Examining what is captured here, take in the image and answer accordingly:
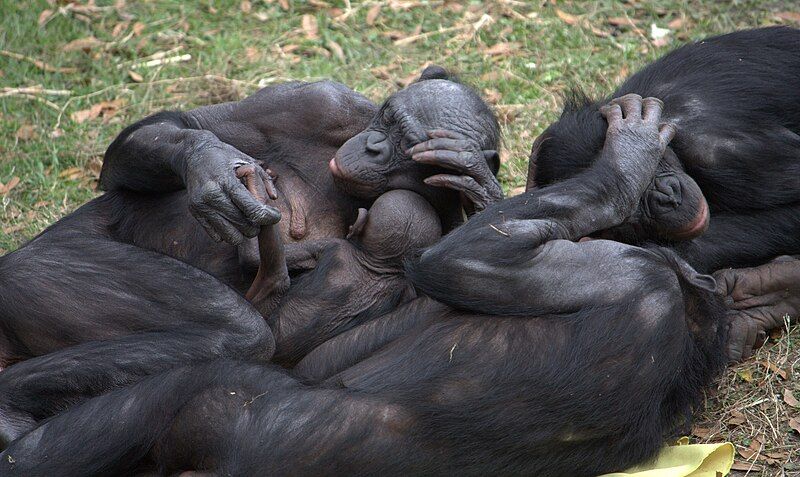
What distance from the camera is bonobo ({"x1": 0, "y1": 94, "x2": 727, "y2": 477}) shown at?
10.7 feet

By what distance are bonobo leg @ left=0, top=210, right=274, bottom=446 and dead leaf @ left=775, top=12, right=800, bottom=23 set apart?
4.78 m

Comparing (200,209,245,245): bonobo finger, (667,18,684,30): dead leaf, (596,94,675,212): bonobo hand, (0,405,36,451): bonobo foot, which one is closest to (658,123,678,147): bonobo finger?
(596,94,675,212): bonobo hand

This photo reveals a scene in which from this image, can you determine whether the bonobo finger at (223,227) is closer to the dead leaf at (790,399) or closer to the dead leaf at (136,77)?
the dead leaf at (790,399)

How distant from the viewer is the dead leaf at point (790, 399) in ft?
12.6

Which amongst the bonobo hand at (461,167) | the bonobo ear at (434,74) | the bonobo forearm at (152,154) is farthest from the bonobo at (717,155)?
the bonobo forearm at (152,154)

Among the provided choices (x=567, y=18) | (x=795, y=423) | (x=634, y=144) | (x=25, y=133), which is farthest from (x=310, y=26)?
(x=795, y=423)

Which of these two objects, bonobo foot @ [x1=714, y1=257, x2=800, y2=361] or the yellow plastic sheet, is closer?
the yellow plastic sheet

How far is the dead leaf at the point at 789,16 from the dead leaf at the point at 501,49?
69.8 inches

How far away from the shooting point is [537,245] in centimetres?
346

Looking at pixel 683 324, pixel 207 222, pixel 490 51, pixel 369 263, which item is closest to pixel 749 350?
pixel 683 324

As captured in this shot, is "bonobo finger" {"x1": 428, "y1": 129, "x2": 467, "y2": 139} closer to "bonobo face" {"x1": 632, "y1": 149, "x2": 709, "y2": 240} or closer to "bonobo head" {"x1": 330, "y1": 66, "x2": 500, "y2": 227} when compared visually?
"bonobo head" {"x1": 330, "y1": 66, "x2": 500, "y2": 227}

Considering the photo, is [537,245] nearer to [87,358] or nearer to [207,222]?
[207,222]

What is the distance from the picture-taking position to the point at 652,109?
388cm

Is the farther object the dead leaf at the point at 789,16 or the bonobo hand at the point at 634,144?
the dead leaf at the point at 789,16
